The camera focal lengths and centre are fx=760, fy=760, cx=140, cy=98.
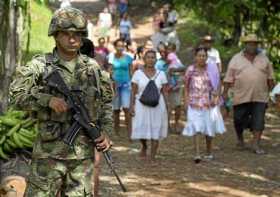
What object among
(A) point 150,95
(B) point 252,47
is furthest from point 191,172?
(B) point 252,47

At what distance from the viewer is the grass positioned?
1906 cm

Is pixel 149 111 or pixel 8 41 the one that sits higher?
pixel 8 41

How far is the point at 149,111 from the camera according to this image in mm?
10359

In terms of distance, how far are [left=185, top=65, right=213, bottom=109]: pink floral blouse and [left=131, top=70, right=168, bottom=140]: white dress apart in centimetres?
39

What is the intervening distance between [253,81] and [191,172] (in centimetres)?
210

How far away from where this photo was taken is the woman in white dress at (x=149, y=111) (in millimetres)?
10281

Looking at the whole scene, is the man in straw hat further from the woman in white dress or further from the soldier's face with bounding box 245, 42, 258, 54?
the woman in white dress

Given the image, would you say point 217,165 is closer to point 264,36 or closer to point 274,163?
point 274,163

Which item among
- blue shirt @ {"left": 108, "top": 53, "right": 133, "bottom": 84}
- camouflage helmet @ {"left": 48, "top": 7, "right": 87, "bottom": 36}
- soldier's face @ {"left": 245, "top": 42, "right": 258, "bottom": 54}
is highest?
Answer: soldier's face @ {"left": 245, "top": 42, "right": 258, "bottom": 54}

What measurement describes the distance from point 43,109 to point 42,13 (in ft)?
62.2

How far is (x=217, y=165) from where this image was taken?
10.0m

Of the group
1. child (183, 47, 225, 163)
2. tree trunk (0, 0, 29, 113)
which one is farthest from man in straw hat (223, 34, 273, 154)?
tree trunk (0, 0, 29, 113)

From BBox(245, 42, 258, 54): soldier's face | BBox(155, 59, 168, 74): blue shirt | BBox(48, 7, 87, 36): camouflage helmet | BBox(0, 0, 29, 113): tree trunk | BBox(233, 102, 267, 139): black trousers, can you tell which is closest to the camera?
BBox(48, 7, 87, 36): camouflage helmet

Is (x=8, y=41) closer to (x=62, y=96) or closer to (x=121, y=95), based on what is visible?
(x=62, y=96)
